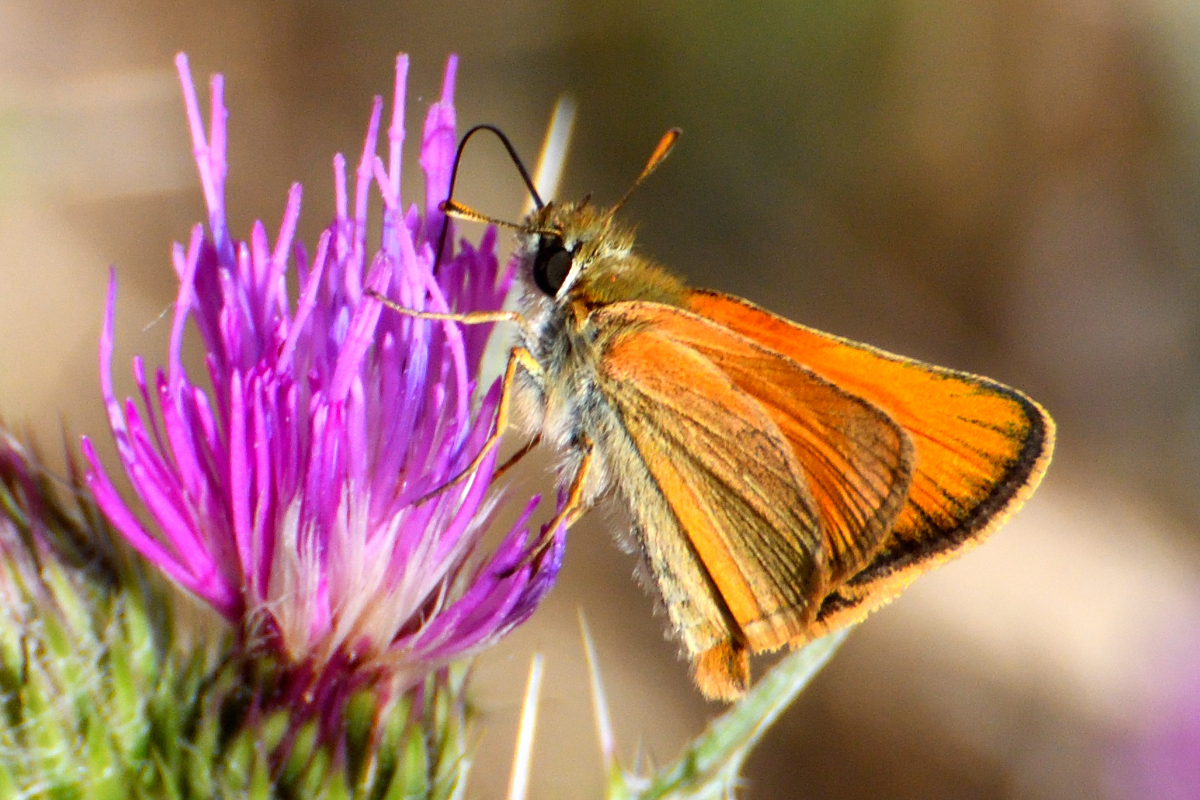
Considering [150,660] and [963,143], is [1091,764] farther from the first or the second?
[150,660]

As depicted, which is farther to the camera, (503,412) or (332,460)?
(503,412)

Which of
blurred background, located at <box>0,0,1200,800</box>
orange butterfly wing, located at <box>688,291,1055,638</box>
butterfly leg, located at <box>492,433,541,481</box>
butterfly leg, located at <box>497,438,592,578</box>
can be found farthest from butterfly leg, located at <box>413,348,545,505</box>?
blurred background, located at <box>0,0,1200,800</box>

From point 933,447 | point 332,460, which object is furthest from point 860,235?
point 332,460

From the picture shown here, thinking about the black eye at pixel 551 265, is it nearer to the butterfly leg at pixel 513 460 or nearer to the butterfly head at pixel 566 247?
the butterfly head at pixel 566 247

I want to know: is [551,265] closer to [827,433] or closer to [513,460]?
[513,460]

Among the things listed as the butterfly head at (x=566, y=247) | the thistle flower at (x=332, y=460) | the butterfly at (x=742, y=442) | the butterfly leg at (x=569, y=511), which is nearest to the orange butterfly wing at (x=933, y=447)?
the butterfly at (x=742, y=442)
